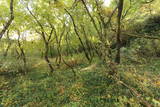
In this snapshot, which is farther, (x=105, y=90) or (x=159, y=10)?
(x=159, y=10)

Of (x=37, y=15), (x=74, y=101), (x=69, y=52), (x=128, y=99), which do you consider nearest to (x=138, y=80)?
(x=128, y=99)

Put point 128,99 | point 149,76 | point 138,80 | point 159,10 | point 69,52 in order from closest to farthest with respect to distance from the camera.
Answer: point 128,99 → point 138,80 → point 149,76 → point 159,10 → point 69,52

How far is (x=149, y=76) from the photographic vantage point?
4.98 meters

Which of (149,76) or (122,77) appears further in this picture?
(149,76)

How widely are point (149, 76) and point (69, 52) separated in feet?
→ 35.4

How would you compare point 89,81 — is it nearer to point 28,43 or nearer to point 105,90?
point 105,90

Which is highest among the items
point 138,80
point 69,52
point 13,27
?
point 13,27

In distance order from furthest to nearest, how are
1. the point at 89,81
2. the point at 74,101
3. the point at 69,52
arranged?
1. the point at 69,52
2. the point at 89,81
3. the point at 74,101

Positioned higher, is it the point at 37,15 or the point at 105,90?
the point at 37,15

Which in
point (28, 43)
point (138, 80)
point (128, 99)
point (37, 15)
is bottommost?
point (128, 99)

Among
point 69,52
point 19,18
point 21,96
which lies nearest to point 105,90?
point 21,96

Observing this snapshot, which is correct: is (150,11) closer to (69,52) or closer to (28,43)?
(69,52)

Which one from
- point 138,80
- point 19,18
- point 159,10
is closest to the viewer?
point 138,80

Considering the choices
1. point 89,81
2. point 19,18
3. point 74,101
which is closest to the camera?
point 74,101
